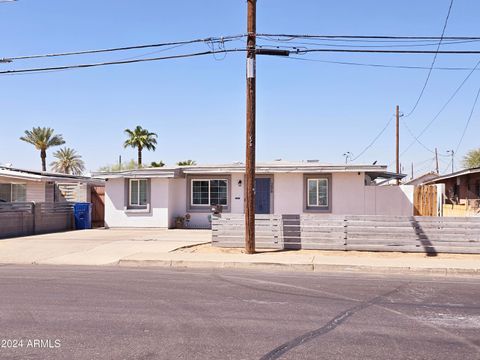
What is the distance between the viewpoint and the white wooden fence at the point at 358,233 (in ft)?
47.6

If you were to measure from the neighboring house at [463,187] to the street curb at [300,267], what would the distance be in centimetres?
2017

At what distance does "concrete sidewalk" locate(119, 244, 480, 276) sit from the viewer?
1245 cm

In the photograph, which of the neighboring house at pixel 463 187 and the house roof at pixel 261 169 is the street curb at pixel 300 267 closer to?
the house roof at pixel 261 169

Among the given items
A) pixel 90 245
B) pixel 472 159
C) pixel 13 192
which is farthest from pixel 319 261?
pixel 472 159

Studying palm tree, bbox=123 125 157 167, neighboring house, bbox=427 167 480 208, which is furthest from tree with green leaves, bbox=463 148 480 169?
palm tree, bbox=123 125 157 167

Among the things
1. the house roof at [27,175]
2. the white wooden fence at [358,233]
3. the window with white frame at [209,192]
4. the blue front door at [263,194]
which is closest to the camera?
the white wooden fence at [358,233]

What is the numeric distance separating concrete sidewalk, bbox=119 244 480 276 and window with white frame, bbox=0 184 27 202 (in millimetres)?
15799

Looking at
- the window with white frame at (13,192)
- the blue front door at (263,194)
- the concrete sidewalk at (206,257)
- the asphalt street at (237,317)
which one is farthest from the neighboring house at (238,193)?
the asphalt street at (237,317)

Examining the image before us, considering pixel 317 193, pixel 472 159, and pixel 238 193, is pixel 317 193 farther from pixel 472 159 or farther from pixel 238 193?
pixel 472 159

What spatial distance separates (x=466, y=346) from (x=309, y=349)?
1857 millimetres

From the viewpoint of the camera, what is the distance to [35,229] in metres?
22.0

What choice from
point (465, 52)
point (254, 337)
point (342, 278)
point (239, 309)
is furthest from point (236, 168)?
point (254, 337)

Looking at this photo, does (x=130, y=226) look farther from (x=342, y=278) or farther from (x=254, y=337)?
(x=254, y=337)

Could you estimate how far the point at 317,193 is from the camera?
76.2ft
